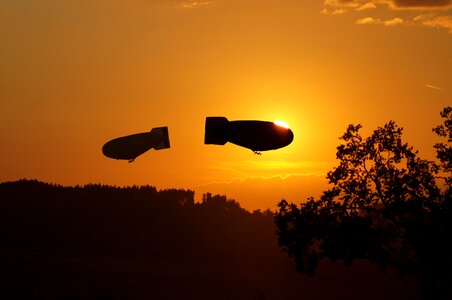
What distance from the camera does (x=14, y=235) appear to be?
Result: 193m

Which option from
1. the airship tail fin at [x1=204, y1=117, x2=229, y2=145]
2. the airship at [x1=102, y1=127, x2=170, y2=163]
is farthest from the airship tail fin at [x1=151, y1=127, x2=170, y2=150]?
the airship tail fin at [x1=204, y1=117, x2=229, y2=145]

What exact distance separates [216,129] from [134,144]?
1364cm

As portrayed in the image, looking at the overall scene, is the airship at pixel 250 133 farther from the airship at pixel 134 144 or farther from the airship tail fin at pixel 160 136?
the airship at pixel 134 144

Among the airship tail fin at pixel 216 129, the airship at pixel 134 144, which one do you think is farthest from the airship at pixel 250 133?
the airship at pixel 134 144

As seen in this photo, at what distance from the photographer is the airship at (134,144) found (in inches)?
1950

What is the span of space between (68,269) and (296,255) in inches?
5189

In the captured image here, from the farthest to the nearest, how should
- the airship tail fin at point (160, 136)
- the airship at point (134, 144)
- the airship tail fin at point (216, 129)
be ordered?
the airship at point (134, 144)
the airship tail fin at point (160, 136)
the airship tail fin at point (216, 129)

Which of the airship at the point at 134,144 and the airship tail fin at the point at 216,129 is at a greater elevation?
the airship at the point at 134,144

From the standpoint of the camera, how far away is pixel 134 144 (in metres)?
50.6

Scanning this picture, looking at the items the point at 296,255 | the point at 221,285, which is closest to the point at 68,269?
the point at 221,285

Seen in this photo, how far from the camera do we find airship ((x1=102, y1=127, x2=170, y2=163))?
49.5m

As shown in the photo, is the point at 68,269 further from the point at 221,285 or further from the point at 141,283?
the point at 221,285

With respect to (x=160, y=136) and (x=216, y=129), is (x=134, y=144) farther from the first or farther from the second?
(x=216, y=129)

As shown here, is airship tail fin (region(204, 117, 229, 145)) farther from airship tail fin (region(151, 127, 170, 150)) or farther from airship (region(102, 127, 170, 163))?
airship (region(102, 127, 170, 163))
